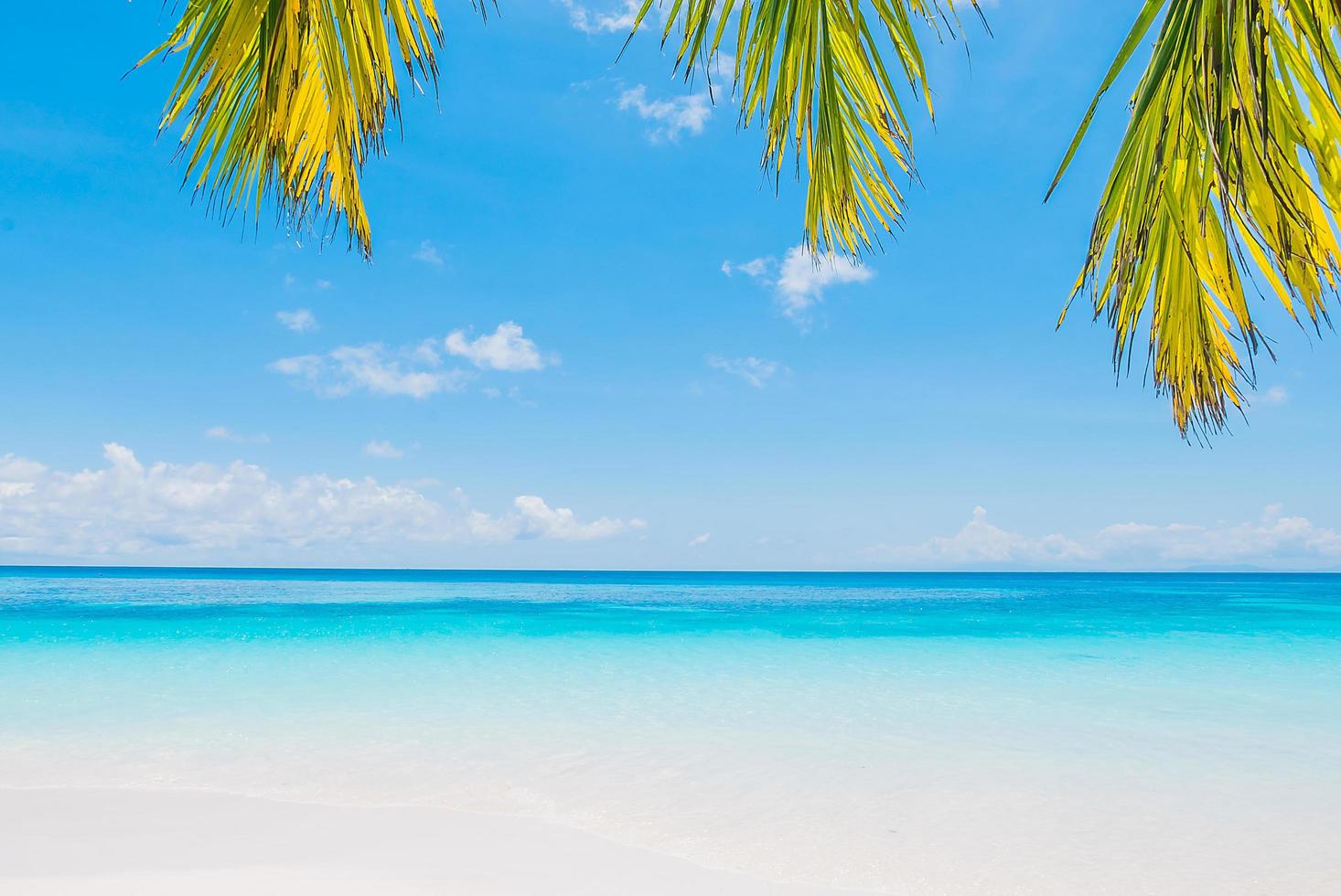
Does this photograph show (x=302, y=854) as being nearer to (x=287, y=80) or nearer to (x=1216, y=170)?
(x=287, y=80)

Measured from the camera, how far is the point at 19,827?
3.72m

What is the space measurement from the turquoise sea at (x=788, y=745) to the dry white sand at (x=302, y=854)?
0.77ft

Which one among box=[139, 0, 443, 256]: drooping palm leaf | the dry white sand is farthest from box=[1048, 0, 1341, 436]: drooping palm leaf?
the dry white sand

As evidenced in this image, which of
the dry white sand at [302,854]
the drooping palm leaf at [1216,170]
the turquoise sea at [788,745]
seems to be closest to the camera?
the drooping palm leaf at [1216,170]

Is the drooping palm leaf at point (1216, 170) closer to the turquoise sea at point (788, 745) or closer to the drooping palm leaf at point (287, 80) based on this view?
the drooping palm leaf at point (287, 80)

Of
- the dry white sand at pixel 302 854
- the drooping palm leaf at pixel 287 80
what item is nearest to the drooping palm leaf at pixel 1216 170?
the drooping palm leaf at pixel 287 80

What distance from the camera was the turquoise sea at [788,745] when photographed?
3.72m

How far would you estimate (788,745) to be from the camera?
215 inches

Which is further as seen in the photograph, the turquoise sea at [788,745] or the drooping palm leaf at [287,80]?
the turquoise sea at [788,745]

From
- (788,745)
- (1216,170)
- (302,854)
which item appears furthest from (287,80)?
(788,745)

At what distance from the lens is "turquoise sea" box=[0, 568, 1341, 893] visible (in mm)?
3717

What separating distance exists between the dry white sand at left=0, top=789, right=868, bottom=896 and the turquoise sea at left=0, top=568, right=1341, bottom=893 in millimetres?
233

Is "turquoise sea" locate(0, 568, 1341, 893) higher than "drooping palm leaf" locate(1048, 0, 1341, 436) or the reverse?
the reverse

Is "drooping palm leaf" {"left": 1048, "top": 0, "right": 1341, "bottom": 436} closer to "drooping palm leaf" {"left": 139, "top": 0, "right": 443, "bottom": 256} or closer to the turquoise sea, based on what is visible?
"drooping palm leaf" {"left": 139, "top": 0, "right": 443, "bottom": 256}
